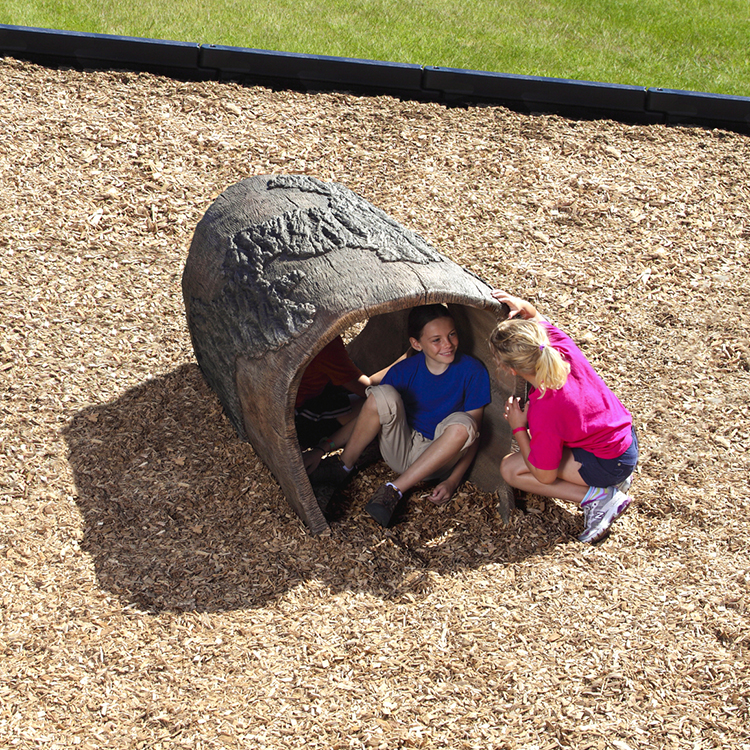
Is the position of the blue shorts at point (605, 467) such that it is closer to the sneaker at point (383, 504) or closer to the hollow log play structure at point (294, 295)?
the hollow log play structure at point (294, 295)

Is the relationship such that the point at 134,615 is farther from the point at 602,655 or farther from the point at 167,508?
the point at 602,655

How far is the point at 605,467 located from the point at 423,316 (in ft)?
3.66

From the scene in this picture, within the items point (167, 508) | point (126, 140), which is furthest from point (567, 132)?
point (167, 508)

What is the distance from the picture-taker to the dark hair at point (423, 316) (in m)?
4.10

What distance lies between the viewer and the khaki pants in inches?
166

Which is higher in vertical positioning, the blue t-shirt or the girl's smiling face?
the girl's smiling face

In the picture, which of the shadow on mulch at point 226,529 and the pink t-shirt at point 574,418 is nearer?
the pink t-shirt at point 574,418

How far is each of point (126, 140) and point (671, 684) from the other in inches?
220

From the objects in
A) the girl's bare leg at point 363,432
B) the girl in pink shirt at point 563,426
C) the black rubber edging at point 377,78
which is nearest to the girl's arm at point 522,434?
the girl in pink shirt at point 563,426

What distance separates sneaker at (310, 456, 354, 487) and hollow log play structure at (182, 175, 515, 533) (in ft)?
0.81

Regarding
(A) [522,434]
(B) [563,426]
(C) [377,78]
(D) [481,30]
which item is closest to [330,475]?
(A) [522,434]

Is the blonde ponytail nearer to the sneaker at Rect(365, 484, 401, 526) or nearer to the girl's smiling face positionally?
the girl's smiling face

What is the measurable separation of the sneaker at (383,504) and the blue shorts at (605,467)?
2.99 feet

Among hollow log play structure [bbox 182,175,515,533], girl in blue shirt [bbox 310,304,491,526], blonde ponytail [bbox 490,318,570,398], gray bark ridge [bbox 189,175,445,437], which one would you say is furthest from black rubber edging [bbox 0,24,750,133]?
blonde ponytail [bbox 490,318,570,398]
